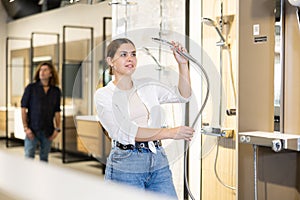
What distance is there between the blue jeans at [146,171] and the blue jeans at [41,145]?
77 centimetres

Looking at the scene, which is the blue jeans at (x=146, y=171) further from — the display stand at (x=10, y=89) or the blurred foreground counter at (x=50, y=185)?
the display stand at (x=10, y=89)

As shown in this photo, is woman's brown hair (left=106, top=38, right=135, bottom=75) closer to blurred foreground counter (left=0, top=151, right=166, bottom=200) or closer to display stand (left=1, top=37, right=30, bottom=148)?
blurred foreground counter (left=0, top=151, right=166, bottom=200)

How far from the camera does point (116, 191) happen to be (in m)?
0.80

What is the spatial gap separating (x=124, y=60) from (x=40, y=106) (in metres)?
0.80

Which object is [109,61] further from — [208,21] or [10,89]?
[10,89]

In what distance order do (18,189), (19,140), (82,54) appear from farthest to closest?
1. (19,140)
2. (82,54)
3. (18,189)

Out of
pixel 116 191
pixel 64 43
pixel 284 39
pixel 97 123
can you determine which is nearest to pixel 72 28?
pixel 64 43

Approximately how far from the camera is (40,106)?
6.91 feet

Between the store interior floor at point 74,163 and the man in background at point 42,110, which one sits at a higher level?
the man in background at point 42,110

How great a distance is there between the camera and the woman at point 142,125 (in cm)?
136

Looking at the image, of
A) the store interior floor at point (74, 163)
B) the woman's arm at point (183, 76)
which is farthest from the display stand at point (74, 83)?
the woman's arm at point (183, 76)

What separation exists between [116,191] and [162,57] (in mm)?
655

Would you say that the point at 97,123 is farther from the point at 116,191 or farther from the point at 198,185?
the point at 116,191

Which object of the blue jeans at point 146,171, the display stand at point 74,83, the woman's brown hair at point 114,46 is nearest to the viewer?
the blue jeans at point 146,171
